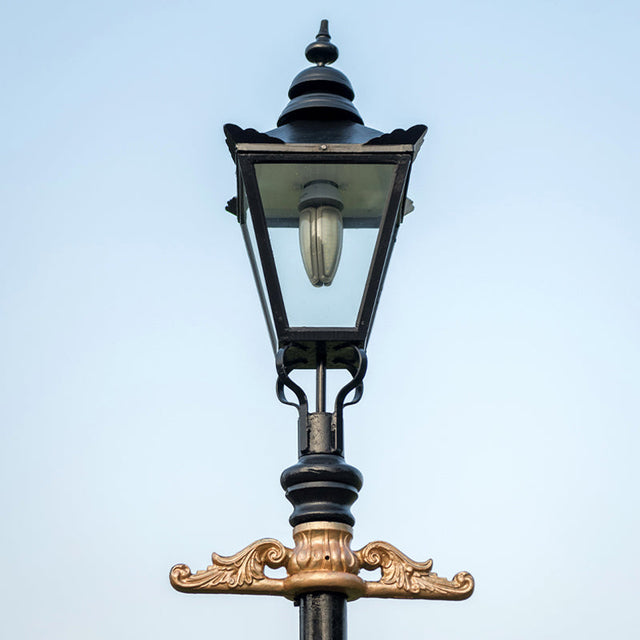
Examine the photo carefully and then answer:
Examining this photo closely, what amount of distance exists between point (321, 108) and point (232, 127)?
1.38 feet

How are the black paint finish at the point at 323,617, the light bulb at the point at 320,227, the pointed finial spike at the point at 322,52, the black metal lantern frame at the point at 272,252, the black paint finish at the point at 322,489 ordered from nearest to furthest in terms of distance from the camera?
1. the black paint finish at the point at 323,617
2. the black paint finish at the point at 322,489
3. the black metal lantern frame at the point at 272,252
4. the light bulb at the point at 320,227
5. the pointed finial spike at the point at 322,52

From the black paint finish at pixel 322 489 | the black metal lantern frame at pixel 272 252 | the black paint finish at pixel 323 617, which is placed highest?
the black metal lantern frame at pixel 272 252

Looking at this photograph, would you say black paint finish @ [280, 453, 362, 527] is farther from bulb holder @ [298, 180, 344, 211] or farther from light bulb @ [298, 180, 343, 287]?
bulb holder @ [298, 180, 344, 211]

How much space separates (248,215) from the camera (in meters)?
4.12

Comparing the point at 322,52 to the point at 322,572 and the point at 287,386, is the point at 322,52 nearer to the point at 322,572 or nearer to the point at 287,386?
the point at 287,386

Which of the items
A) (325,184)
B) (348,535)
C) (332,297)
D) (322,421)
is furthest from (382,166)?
(348,535)

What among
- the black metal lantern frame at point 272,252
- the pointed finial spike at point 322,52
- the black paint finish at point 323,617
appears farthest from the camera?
the pointed finial spike at point 322,52

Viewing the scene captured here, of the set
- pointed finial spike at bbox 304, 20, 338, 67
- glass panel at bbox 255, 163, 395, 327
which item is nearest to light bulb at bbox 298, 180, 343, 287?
glass panel at bbox 255, 163, 395, 327

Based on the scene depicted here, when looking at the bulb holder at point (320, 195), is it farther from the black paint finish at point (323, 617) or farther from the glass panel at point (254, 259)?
the black paint finish at point (323, 617)

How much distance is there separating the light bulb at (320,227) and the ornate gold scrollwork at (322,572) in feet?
2.68

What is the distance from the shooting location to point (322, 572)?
357 cm

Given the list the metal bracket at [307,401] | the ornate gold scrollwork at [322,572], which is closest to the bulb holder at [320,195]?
the metal bracket at [307,401]

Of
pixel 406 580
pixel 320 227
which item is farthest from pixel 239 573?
pixel 320 227

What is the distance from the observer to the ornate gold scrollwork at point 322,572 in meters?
3.59
